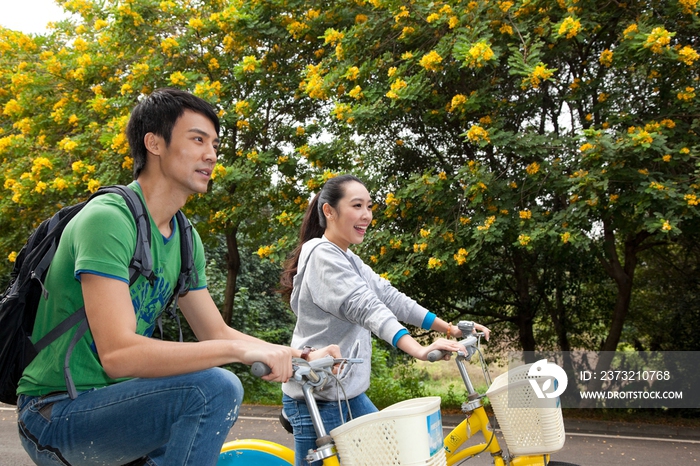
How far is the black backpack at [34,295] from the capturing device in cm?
182

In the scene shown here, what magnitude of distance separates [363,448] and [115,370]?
808 millimetres

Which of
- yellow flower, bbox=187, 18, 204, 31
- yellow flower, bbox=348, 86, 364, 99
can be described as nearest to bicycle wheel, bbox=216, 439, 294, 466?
yellow flower, bbox=348, 86, 364, 99

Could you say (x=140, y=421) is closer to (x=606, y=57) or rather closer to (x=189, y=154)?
(x=189, y=154)

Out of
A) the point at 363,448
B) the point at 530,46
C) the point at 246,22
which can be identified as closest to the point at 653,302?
the point at 530,46

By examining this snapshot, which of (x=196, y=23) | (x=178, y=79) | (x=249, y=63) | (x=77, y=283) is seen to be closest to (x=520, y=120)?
(x=249, y=63)

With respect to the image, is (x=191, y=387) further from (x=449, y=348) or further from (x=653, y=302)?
(x=653, y=302)

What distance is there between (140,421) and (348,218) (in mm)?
1750

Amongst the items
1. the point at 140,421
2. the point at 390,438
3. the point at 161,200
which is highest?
the point at 161,200

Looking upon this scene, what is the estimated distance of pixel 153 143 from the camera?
2092 millimetres

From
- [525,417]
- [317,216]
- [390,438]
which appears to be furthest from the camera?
[317,216]

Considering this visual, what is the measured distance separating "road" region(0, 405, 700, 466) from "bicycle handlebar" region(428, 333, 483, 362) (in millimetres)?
2806

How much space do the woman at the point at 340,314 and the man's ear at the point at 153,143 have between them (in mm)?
864

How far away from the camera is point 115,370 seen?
5.54ft

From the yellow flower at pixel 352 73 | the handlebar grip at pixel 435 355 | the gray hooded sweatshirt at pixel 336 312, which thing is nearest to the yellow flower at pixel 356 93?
the yellow flower at pixel 352 73
